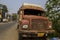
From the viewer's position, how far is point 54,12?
686 inches

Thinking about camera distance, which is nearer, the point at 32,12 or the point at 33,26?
the point at 33,26

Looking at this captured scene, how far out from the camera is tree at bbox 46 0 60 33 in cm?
1703

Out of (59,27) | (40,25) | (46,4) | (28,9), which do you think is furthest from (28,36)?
(46,4)

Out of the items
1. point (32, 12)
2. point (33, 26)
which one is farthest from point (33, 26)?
point (32, 12)

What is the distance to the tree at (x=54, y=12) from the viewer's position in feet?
55.9

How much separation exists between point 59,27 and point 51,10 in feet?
5.93

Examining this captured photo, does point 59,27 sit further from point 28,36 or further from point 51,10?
point 28,36

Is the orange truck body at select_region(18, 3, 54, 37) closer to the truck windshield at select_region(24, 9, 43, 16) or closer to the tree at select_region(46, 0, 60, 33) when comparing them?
the truck windshield at select_region(24, 9, 43, 16)

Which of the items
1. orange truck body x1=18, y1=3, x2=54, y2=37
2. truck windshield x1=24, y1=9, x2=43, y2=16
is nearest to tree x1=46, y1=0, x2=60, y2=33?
truck windshield x1=24, y1=9, x2=43, y2=16

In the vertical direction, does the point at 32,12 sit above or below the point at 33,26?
above

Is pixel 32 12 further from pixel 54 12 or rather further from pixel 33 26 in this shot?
pixel 54 12

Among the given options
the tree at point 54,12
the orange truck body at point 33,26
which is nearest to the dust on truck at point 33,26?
the orange truck body at point 33,26

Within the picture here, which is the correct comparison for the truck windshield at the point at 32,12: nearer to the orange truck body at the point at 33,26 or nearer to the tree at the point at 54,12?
the orange truck body at the point at 33,26

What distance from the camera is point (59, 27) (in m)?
16.8
